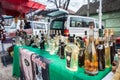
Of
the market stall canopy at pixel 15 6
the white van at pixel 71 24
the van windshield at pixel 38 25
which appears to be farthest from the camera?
the van windshield at pixel 38 25

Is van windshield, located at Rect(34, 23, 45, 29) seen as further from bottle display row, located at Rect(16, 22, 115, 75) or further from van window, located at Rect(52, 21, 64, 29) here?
bottle display row, located at Rect(16, 22, 115, 75)

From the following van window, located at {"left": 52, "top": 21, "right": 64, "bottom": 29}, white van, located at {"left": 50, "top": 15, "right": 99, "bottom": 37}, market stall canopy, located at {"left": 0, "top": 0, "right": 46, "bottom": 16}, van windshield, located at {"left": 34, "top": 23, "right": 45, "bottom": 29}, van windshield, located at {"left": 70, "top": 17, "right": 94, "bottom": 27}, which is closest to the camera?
market stall canopy, located at {"left": 0, "top": 0, "right": 46, "bottom": 16}

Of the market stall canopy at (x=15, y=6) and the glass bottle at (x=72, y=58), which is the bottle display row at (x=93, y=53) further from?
the market stall canopy at (x=15, y=6)

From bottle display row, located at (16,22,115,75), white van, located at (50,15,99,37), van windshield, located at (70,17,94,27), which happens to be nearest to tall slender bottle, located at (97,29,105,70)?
bottle display row, located at (16,22,115,75)

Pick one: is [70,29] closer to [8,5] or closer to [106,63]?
[8,5]

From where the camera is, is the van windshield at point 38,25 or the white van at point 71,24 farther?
the van windshield at point 38,25

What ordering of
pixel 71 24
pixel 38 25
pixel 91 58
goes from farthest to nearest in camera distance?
pixel 38 25, pixel 71 24, pixel 91 58

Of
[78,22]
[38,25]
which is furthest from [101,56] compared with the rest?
[38,25]

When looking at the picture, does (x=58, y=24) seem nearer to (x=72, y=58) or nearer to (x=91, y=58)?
(x=72, y=58)

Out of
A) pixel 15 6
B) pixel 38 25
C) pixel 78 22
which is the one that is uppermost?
pixel 15 6

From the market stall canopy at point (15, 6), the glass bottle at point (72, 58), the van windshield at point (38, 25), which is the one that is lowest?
the glass bottle at point (72, 58)


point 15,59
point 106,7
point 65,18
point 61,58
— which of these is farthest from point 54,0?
point 61,58

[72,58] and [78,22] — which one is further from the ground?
[78,22]

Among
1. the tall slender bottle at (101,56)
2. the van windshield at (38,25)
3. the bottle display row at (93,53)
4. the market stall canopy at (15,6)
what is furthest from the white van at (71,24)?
the tall slender bottle at (101,56)
